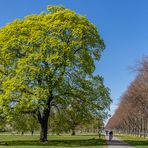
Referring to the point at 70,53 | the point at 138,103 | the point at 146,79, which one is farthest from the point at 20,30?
the point at 138,103

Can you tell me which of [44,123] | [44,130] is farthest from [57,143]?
[44,123]

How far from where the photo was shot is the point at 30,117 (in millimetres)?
56562

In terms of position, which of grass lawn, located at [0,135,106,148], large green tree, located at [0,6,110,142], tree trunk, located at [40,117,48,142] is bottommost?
grass lawn, located at [0,135,106,148]

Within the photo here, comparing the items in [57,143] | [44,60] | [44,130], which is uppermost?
[44,60]

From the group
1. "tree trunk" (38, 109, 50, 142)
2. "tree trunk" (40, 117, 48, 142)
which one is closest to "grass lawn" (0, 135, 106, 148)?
"tree trunk" (40, 117, 48, 142)

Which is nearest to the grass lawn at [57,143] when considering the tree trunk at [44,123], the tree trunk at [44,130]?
the tree trunk at [44,130]

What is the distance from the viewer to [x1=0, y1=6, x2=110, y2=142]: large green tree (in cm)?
4772

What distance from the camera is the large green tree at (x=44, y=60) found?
4772 centimetres

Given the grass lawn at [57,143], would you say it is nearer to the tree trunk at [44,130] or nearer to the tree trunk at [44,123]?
the tree trunk at [44,130]

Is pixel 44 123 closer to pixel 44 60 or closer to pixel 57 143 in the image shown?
pixel 57 143

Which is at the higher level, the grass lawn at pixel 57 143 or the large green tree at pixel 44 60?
the large green tree at pixel 44 60

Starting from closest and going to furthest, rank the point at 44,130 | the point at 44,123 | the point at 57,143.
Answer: the point at 57,143, the point at 44,130, the point at 44,123

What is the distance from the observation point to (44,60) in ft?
162

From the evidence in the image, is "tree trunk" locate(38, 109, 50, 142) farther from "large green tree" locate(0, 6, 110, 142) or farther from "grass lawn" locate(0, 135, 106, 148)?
"grass lawn" locate(0, 135, 106, 148)
